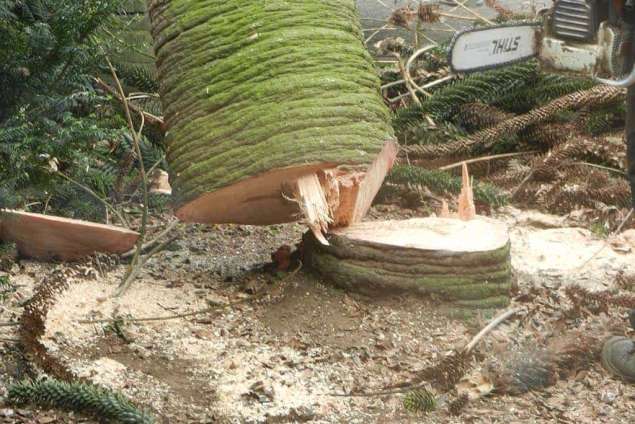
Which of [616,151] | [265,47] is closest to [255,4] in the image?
[265,47]

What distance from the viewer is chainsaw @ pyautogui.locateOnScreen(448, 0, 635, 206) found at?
7.93ft

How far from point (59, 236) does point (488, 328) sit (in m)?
1.34

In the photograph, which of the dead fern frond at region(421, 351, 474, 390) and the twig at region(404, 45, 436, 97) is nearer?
the dead fern frond at region(421, 351, 474, 390)

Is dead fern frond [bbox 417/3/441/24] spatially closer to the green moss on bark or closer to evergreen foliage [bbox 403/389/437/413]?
the green moss on bark

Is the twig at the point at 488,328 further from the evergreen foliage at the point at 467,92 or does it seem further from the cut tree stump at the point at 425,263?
the evergreen foliage at the point at 467,92

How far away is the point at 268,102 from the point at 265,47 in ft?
0.66

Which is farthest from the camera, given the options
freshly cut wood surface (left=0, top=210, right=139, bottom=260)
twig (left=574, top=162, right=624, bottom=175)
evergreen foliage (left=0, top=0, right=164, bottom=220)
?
twig (left=574, top=162, right=624, bottom=175)

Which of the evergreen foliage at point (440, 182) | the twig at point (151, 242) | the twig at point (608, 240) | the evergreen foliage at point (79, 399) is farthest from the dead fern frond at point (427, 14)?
the evergreen foliage at point (79, 399)

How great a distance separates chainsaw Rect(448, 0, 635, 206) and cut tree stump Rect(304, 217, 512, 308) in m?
0.57

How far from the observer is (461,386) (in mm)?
2842

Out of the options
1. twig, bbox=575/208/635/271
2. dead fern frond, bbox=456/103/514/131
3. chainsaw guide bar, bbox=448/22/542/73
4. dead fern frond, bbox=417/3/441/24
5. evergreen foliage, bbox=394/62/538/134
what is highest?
chainsaw guide bar, bbox=448/22/542/73

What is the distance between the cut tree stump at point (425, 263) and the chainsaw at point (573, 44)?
1.88 ft

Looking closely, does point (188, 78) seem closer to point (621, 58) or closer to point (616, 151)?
point (621, 58)

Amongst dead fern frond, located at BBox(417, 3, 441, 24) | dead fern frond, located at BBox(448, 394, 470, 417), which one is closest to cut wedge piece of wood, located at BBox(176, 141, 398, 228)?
dead fern frond, located at BBox(448, 394, 470, 417)
